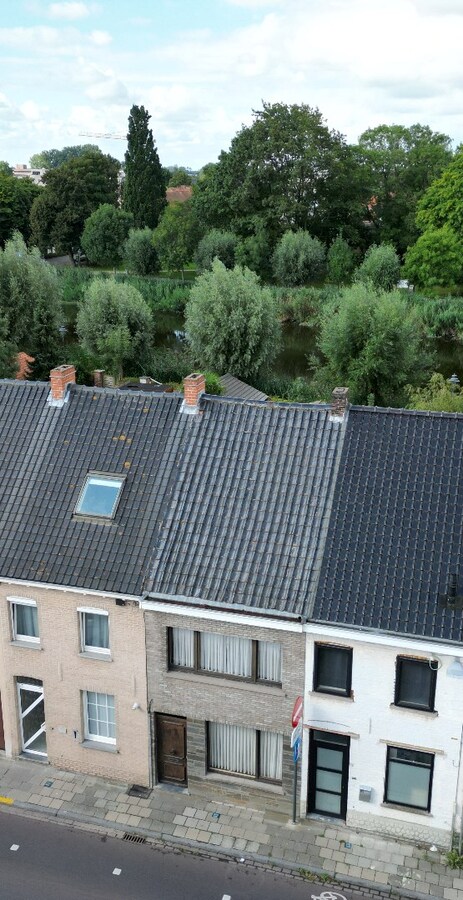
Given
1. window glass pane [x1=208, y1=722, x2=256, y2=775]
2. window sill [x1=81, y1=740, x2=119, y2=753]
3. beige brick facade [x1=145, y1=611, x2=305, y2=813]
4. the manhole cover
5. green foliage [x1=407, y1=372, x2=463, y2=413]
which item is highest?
green foliage [x1=407, y1=372, x2=463, y2=413]

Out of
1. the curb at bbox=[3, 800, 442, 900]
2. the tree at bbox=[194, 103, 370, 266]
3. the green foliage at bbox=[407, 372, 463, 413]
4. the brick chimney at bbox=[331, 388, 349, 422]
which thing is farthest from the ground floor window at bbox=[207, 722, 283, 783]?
the tree at bbox=[194, 103, 370, 266]

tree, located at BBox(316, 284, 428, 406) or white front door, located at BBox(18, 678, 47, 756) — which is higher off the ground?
tree, located at BBox(316, 284, 428, 406)

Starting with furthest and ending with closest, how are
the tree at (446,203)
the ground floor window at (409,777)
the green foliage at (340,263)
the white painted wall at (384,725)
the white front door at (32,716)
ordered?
the green foliage at (340,263), the tree at (446,203), the white front door at (32,716), the ground floor window at (409,777), the white painted wall at (384,725)

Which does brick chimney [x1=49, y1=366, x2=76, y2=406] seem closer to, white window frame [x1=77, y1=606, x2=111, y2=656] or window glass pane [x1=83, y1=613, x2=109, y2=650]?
white window frame [x1=77, y1=606, x2=111, y2=656]

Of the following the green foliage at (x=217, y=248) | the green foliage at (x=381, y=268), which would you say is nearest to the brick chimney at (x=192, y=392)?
the green foliage at (x=381, y=268)

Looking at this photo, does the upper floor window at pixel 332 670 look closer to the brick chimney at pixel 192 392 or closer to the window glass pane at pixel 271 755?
the window glass pane at pixel 271 755

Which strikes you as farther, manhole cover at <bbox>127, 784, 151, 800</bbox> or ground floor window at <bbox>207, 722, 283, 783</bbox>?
manhole cover at <bbox>127, 784, 151, 800</bbox>

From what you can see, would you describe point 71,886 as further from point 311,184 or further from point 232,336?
point 311,184
